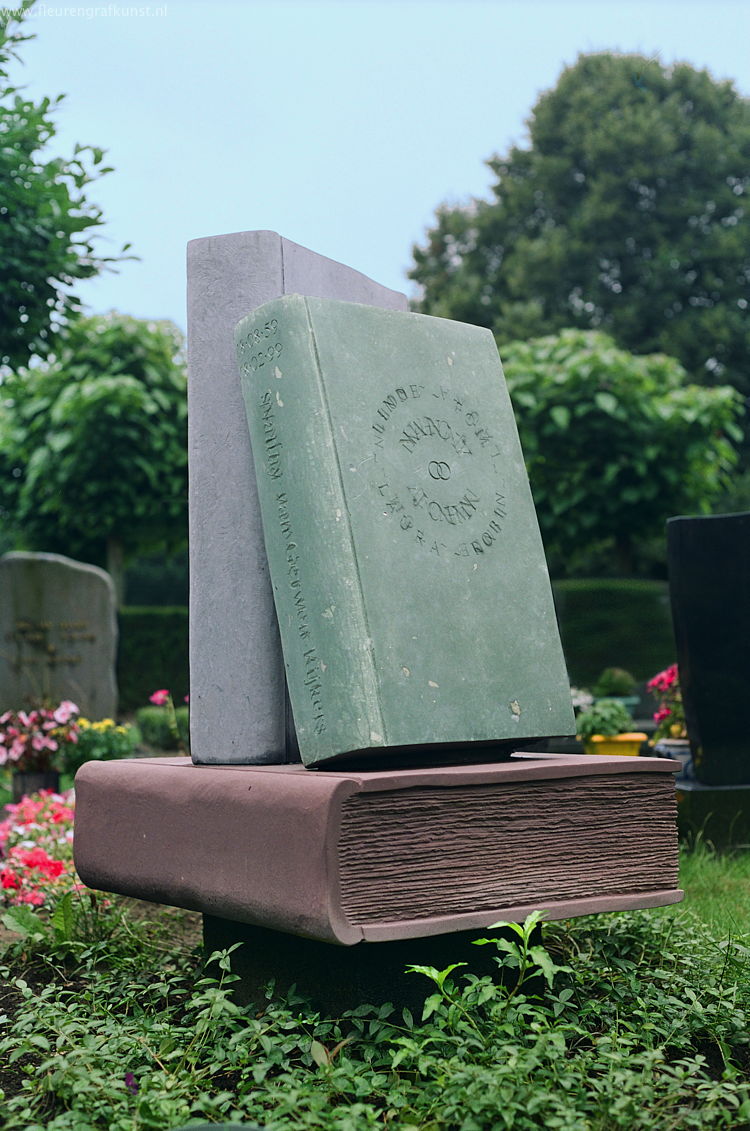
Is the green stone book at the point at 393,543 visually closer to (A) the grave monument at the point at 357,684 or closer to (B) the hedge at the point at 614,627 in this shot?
(A) the grave monument at the point at 357,684

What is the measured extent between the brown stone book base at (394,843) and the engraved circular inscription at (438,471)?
1.85ft

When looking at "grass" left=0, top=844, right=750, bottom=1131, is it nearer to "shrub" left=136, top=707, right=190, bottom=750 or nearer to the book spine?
the book spine

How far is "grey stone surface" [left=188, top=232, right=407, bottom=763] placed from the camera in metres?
2.87

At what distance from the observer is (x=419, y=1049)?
2.08 m

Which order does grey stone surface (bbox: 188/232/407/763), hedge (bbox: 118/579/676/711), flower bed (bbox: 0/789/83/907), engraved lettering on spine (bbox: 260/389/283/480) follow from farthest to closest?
1. hedge (bbox: 118/579/676/711)
2. flower bed (bbox: 0/789/83/907)
3. grey stone surface (bbox: 188/232/407/763)
4. engraved lettering on spine (bbox: 260/389/283/480)

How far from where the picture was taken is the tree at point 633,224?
1858 cm

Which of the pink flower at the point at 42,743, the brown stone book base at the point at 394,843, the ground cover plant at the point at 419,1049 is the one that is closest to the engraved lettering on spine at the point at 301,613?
the brown stone book base at the point at 394,843

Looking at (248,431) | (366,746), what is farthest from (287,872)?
(248,431)

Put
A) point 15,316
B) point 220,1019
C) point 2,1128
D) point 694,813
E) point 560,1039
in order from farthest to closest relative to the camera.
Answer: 1. point 15,316
2. point 694,813
3. point 220,1019
4. point 560,1039
5. point 2,1128

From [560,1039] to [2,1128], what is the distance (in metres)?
1.00

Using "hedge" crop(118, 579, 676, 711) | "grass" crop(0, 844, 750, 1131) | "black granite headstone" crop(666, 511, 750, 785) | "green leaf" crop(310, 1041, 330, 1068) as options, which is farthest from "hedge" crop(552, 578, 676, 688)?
"green leaf" crop(310, 1041, 330, 1068)

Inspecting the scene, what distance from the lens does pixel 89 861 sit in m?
3.01

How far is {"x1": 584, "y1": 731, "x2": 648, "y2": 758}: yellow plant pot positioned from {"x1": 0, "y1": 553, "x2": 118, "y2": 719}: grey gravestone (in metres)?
4.97

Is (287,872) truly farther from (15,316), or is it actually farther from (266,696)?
(15,316)
